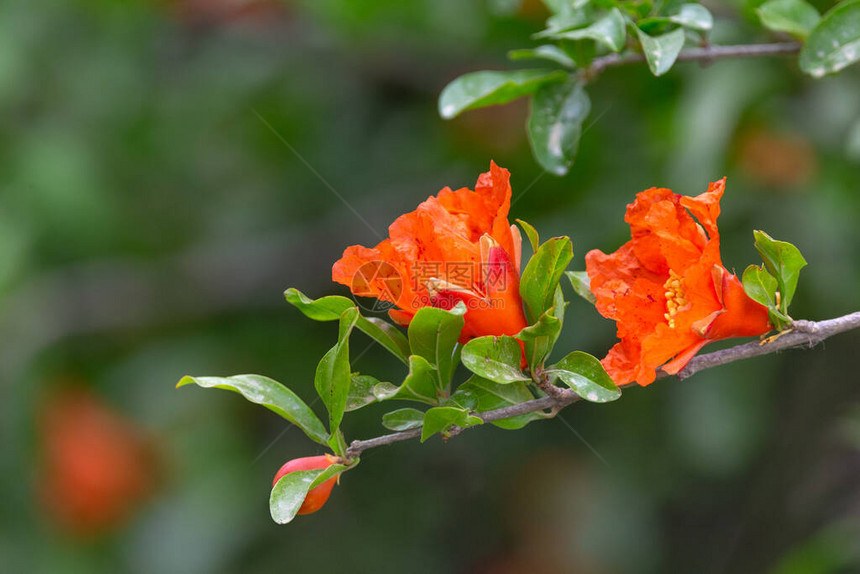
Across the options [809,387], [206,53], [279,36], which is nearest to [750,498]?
[809,387]

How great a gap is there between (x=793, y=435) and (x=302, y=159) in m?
1.28

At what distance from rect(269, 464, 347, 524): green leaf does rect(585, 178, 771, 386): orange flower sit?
0.85 feet

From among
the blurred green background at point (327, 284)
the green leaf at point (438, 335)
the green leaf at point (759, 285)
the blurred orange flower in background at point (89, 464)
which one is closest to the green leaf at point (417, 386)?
the green leaf at point (438, 335)

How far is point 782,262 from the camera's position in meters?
0.68

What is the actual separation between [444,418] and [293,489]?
0.45 feet

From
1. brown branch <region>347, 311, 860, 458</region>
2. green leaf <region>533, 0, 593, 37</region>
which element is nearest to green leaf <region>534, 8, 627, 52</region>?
green leaf <region>533, 0, 593, 37</region>

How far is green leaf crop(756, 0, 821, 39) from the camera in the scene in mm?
923

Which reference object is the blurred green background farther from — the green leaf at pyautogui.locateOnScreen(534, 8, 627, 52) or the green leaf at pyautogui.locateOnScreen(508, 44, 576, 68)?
the green leaf at pyautogui.locateOnScreen(534, 8, 627, 52)

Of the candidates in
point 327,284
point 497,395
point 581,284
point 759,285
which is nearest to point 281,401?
point 497,395

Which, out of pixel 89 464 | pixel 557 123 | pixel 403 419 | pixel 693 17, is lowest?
pixel 89 464

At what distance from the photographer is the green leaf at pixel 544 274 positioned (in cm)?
66

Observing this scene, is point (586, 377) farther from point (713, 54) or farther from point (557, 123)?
point (713, 54)

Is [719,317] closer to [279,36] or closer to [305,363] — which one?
[305,363]

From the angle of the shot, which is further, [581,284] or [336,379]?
[581,284]
